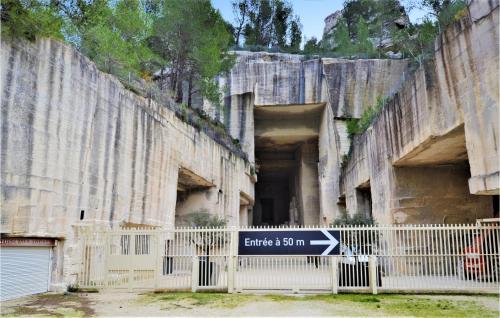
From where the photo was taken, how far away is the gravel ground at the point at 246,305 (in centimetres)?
686

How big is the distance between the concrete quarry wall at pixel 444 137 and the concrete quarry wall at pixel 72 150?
25.0 feet

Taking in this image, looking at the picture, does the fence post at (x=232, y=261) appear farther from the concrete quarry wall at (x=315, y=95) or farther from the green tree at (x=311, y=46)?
the green tree at (x=311, y=46)

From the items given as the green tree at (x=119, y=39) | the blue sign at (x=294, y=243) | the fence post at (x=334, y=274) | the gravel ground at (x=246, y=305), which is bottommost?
the gravel ground at (x=246, y=305)

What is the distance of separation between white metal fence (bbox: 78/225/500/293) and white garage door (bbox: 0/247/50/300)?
0.94 m

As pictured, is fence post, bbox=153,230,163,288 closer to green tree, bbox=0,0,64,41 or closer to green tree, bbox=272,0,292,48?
green tree, bbox=0,0,64,41

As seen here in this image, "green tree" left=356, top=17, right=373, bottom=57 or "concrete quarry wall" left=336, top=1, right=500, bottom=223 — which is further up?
"green tree" left=356, top=17, right=373, bottom=57

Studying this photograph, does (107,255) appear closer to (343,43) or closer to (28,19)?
(28,19)

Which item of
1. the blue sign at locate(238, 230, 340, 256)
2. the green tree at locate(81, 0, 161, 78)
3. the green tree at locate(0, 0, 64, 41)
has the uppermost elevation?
the green tree at locate(81, 0, 161, 78)

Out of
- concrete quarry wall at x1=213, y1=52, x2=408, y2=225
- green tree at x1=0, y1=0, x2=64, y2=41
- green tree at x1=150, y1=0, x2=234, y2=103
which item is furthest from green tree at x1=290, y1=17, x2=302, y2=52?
green tree at x1=0, y1=0, x2=64, y2=41

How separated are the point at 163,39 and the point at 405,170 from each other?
47.3 ft

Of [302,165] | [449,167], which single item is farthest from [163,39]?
[449,167]

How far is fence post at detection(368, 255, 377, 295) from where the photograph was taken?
28.9ft

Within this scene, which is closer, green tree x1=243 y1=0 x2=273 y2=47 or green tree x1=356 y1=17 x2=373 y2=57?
green tree x1=356 y1=17 x2=373 y2=57

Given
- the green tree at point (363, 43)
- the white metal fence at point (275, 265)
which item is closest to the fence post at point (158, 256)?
the white metal fence at point (275, 265)
